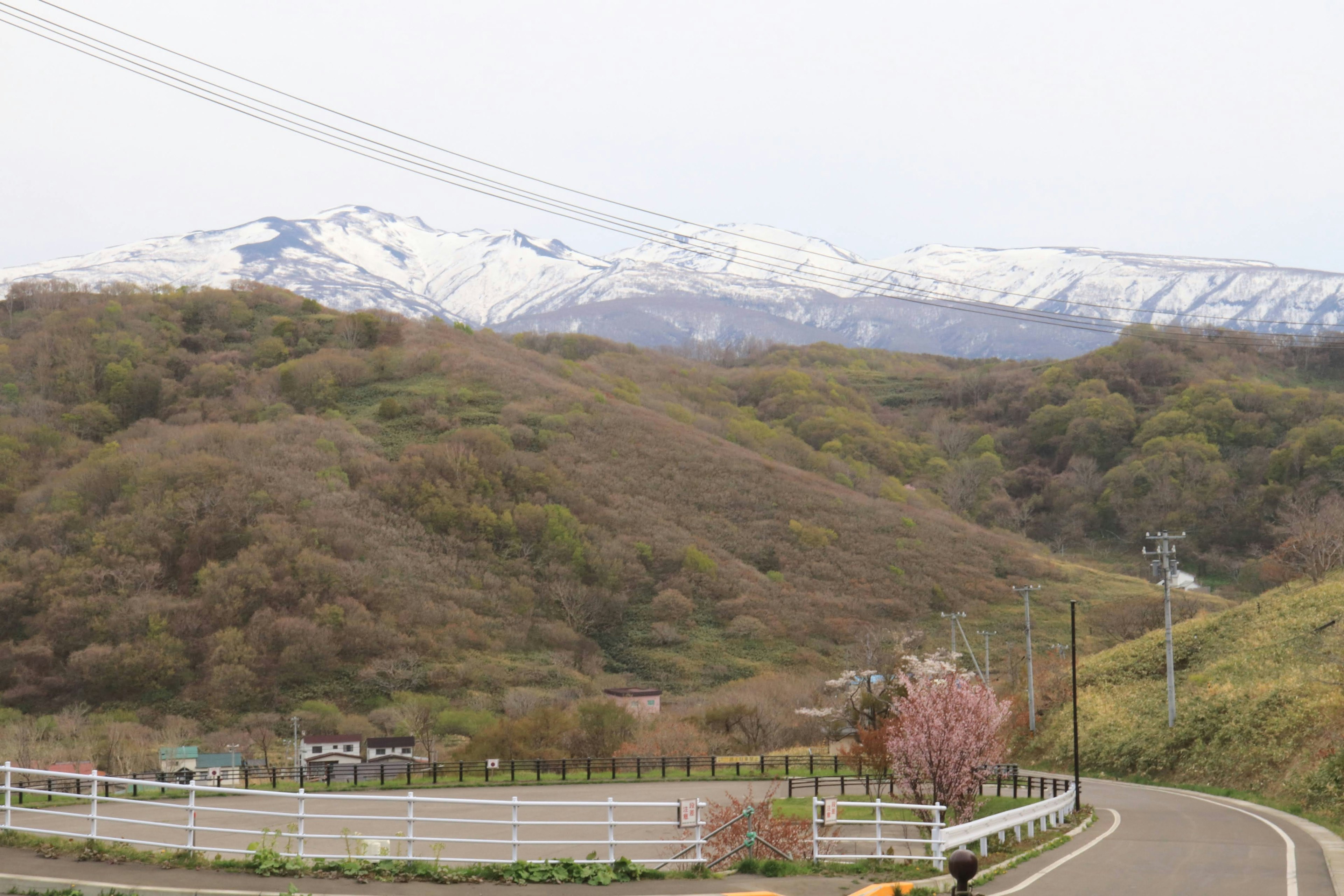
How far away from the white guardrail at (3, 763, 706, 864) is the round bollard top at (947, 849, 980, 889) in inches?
179

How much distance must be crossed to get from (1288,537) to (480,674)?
70.8 metres

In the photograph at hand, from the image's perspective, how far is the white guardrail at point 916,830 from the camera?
15.2m

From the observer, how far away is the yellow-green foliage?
31750 millimetres

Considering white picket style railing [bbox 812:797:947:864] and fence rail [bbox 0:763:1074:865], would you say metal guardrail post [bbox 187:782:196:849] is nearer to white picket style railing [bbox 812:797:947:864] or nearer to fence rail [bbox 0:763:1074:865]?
fence rail [bbox 0:763:1074:865]

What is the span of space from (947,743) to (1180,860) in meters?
5.19

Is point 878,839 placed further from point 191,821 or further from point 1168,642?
point 1168,642

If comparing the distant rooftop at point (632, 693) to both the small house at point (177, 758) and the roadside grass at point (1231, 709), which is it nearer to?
the roadside grass at point (1231, 709)

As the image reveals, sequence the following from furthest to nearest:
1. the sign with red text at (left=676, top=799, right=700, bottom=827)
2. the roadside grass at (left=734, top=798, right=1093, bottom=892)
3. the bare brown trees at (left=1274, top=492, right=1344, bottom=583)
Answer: the bare brown trees at (left=1274, top=492, right=1344, bottom=583) → the sign with red text at (left=676, top=799, right=700, bottom=827) → the roadside grass at (left=734, top=798, right=1093, bottom=892)

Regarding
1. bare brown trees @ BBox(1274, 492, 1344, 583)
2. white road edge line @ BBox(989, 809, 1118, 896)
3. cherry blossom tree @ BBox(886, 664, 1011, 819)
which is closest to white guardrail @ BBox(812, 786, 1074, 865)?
white road edge line @ BBox(989, 809, 1118, 896)

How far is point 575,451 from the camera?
94.0m

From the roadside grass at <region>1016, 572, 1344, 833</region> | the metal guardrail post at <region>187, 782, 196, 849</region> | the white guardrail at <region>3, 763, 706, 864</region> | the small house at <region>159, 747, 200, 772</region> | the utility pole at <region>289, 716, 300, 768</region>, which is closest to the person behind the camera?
the metal guardrail post at <region>187, 782, 196, 849</region>

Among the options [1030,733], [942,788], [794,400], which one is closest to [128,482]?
[1030,733]

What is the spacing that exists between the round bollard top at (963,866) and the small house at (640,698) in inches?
1790

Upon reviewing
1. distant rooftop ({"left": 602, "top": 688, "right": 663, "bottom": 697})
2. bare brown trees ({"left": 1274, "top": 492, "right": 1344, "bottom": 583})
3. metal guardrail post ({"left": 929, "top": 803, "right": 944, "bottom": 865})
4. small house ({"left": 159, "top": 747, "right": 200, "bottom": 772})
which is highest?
bare brown trees ({"left": 1274, "top": 492, "right": 1344, "bottom": 583})
